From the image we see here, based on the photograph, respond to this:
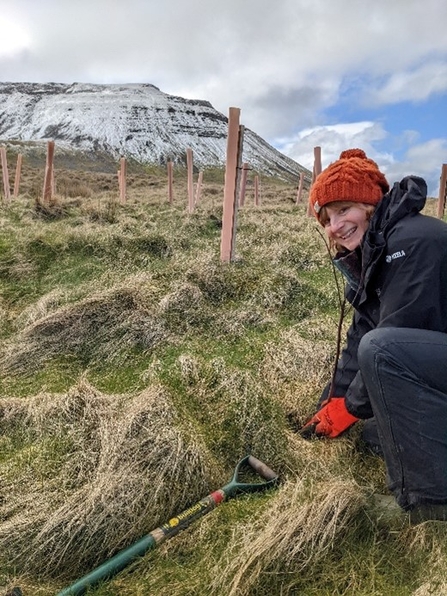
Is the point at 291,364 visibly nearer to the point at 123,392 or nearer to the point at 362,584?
the point at 123,392

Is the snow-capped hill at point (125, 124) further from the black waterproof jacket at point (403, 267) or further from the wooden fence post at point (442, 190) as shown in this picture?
the black waterproof jacket at point (403, 267)

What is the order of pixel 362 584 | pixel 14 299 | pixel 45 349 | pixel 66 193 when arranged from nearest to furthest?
pixel 362 584 → pixel 45 349 → pixel 14 299 → pixel 66 193

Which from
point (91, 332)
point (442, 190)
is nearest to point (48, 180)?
point (91, 332)

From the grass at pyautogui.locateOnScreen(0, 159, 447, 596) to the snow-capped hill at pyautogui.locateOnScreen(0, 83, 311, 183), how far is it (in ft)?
288

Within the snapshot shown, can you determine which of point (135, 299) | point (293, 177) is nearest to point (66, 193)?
point (135, 299)

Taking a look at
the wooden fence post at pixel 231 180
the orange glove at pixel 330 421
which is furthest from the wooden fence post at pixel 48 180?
the orange glove at pixel 330 421

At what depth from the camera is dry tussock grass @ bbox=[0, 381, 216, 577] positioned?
7.25 ft

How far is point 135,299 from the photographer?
14.7ft

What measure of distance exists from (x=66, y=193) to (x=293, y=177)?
295 feet

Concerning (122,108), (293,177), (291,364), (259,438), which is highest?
(122,108)

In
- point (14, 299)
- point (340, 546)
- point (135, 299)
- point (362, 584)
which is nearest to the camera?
point (362, 584)

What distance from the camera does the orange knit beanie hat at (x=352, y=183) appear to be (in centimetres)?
235

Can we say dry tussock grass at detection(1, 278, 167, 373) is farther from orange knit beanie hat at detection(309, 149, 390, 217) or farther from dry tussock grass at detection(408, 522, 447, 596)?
dry tussock grass at detection(408, 522, 447, 596)

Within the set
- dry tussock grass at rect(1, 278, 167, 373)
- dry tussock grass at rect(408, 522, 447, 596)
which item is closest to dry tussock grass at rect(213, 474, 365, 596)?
dry tussock grass at rect(408, 522, 447, 596)
